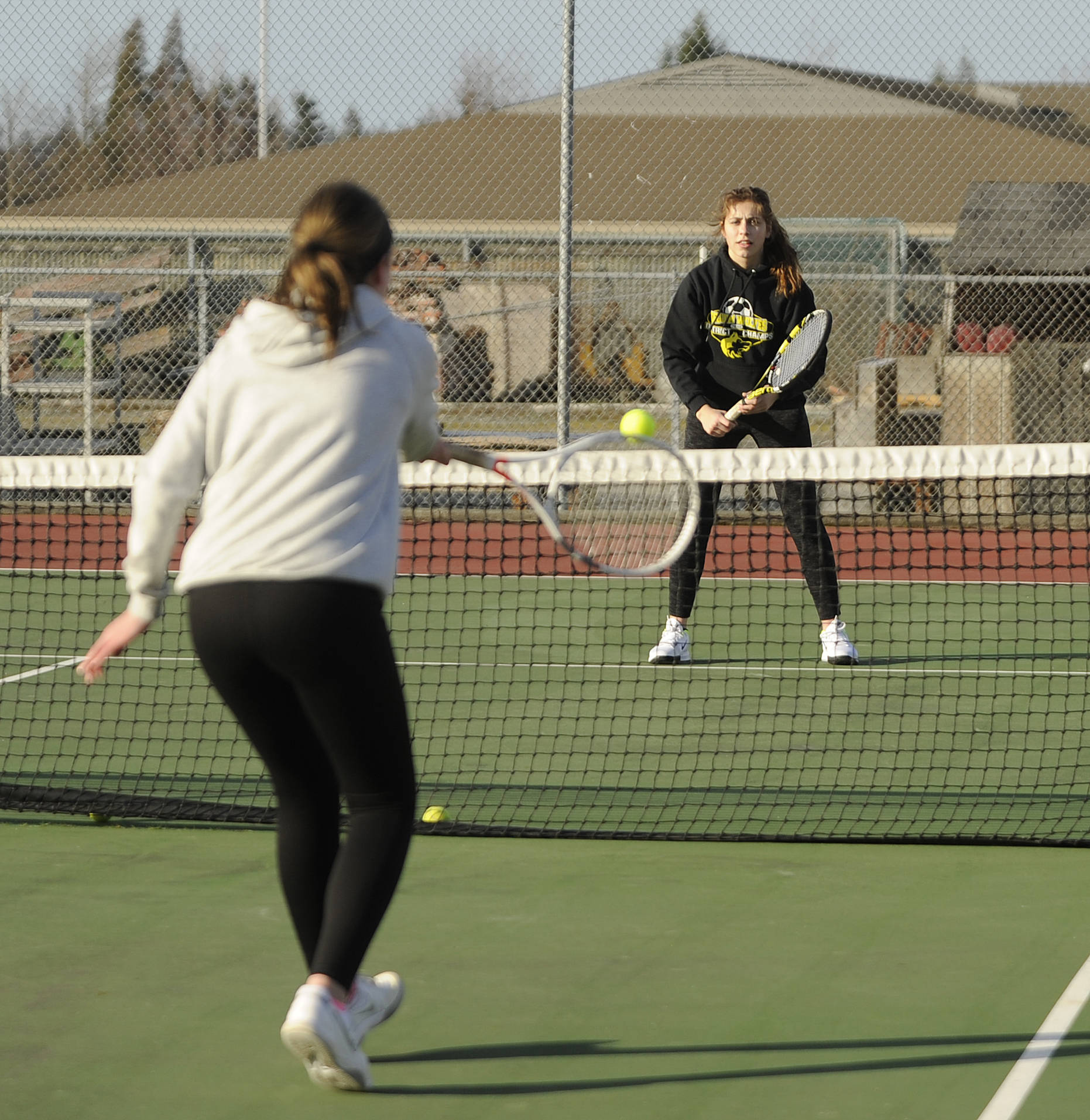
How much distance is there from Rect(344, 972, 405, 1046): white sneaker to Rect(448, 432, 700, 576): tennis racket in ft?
2.74

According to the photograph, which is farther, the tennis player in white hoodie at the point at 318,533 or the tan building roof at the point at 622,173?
the tan building roof at the point at 622,173

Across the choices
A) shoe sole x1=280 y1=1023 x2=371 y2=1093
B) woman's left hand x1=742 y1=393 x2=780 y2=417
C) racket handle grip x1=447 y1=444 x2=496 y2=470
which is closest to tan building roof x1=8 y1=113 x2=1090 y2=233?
woman's left hand x1=742 y1=393 x2=780 y2=417

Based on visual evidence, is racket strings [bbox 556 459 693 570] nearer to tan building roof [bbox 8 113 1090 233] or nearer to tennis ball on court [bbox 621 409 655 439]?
tennis ball on court [bbox 621 409 655 439]

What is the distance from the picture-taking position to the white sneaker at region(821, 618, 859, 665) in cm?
665

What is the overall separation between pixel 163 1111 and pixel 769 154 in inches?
653

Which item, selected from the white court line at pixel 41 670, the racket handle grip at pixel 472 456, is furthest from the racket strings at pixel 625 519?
the white court line at pixel 41 670

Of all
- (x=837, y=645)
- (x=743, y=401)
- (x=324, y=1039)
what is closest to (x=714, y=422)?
(x=743, y=401)

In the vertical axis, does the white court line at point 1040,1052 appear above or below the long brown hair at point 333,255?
below

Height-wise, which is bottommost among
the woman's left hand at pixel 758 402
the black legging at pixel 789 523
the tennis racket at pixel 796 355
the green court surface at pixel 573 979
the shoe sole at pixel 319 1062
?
the green court surface at pixel 573 979

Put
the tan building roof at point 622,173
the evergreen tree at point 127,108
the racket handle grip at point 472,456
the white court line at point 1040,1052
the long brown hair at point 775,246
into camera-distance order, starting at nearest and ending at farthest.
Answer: the white court line at point 1040,1052 < the racket handle grip at point 472,456 < the long brown hair at point 775,246 < the evergreen tree at point 127,108 < the tan building roof at point 622,173

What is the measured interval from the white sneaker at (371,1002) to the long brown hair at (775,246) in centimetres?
396

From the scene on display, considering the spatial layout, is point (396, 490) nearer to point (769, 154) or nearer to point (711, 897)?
point (711, 897)

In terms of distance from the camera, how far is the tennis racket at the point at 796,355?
6289 mm

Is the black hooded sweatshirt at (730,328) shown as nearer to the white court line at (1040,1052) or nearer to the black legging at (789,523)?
the black legging at (789,523)
